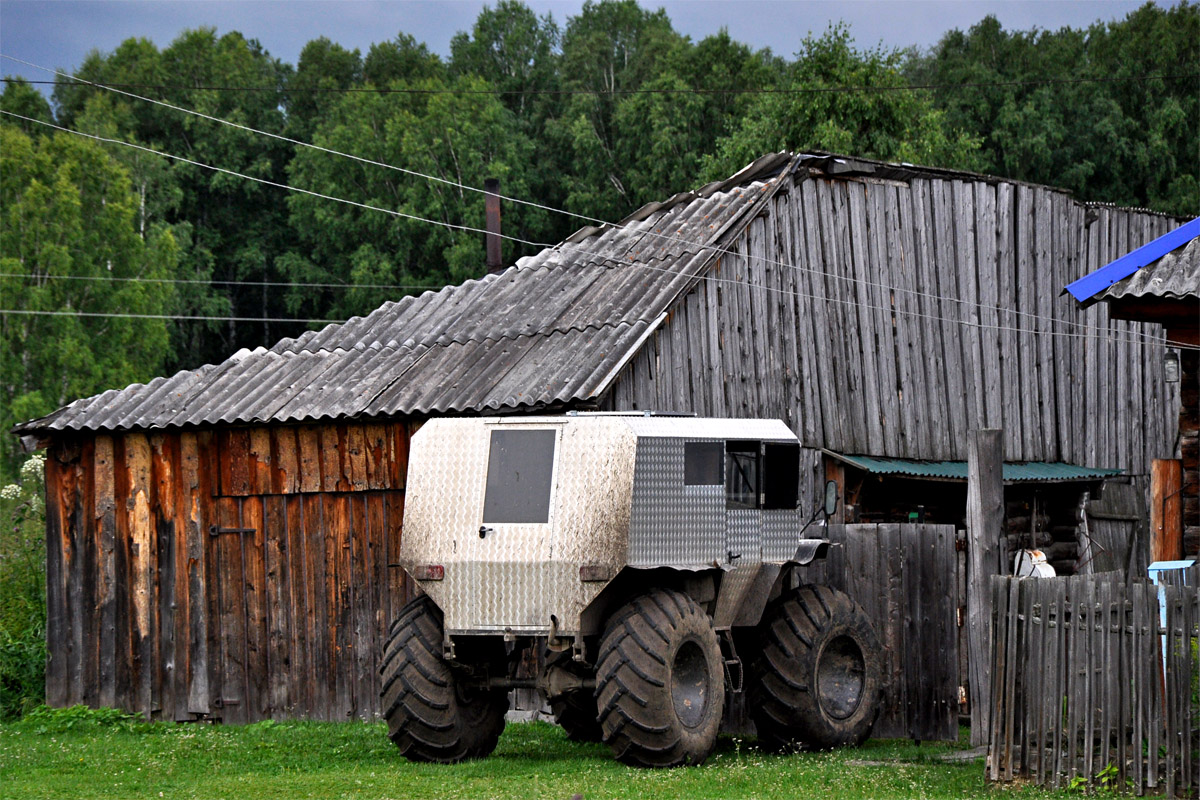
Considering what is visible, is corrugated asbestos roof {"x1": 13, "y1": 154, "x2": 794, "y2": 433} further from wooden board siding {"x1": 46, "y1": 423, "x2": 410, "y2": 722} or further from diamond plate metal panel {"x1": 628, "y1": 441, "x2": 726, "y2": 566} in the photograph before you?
diamond plate metal panel {"x1": 628, "y1": 441, "x2": 726, "y2": 566}

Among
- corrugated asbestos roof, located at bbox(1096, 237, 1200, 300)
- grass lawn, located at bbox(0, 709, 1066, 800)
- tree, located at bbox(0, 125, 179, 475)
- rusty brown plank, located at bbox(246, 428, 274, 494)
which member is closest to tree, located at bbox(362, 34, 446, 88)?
tree, located at bbox(0, 125, 179, 475)

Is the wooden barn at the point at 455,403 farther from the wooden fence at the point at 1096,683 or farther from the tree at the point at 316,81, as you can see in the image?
the tree at the point at 316,81

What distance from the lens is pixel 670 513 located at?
10.9 meters

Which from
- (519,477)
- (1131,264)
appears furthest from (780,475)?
(1131,264)

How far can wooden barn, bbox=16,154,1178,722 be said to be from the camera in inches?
607

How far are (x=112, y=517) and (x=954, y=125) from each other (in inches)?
1561

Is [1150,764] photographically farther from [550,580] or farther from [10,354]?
[10,354]

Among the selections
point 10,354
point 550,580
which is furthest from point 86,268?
point 550,580

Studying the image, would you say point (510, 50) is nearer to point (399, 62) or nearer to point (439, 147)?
point (399, 62)

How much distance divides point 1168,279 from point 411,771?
261 inches

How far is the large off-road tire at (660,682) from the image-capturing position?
1029 centimetres

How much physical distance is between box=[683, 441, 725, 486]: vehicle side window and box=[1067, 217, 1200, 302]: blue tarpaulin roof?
9.67ft

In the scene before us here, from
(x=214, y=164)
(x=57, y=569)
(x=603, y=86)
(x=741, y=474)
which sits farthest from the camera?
(x=603, y=86)

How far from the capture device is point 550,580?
10.7 m
